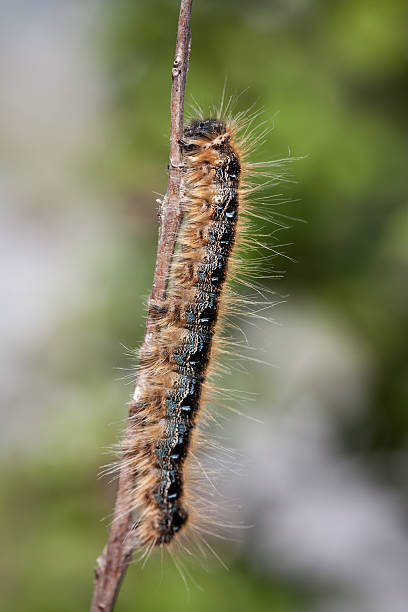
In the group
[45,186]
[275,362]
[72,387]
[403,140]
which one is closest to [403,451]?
[275,362]

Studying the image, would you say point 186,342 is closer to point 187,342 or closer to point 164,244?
point 187,342

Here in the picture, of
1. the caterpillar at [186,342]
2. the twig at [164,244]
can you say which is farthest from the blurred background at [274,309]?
the twig at [164,244]

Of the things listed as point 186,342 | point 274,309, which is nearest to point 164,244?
point 186,342

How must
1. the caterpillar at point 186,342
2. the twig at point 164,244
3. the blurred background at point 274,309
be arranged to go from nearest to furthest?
Result: the twig at point 164,244 < the caterpillar at point 186,342 < the blurred background at point 274,309

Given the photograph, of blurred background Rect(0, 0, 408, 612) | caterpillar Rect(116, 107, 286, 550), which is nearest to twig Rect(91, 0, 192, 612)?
caterpillar Rect(116, 107, 286, 550)

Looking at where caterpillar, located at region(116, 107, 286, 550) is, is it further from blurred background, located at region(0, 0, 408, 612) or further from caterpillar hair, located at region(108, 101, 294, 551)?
blurred background, located at region(0, 0, 408, 612)

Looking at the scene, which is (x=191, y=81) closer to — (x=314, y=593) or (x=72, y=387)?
(x=72, y=387)

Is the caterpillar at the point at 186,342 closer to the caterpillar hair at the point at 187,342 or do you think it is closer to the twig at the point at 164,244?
the caterpillar hair at the point at 187,342
